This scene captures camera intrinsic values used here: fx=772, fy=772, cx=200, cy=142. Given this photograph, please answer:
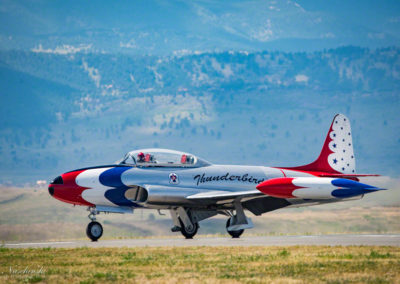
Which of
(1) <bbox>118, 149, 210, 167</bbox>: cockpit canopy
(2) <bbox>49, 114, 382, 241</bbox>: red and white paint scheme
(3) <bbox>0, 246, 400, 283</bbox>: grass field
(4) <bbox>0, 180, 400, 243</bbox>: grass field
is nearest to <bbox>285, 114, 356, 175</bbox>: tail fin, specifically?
(2) <bbox>49, 114, 382, 241</bbox>: red and white paint scheme

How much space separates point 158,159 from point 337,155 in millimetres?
8482

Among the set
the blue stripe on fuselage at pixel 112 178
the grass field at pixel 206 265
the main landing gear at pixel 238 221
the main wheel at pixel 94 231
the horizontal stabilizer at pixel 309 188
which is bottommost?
the grass field at pixel 206 265

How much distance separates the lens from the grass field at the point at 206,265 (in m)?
16.5

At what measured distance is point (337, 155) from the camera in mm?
33625

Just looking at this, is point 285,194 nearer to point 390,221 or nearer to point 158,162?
point 158,162

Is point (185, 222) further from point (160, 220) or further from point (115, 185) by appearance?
point (160, 220)

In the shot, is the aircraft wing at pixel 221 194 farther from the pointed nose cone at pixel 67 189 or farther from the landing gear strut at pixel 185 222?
the pointed nose cone at pixel 67 189

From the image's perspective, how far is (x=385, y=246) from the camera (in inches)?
891

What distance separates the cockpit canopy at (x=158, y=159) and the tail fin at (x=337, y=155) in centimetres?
549

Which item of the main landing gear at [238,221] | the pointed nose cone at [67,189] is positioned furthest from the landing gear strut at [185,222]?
the pointed nose cone at [67,189]

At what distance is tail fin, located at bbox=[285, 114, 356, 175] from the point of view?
3350cm

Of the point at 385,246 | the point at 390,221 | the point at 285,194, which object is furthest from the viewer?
the point at 390,221

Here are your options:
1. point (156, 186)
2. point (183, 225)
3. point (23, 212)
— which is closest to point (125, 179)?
point (156, 186)

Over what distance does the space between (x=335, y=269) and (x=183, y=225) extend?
1339 centimetres
